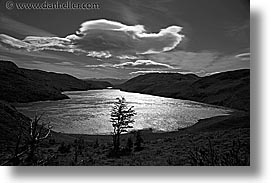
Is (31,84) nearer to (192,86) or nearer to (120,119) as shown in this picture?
(120,119)

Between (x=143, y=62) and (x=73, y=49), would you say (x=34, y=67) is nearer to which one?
(x=73, y=49)

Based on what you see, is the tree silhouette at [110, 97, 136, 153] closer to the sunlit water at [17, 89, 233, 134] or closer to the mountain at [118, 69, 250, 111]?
the sunlit water at [17, 89, 233, 134]

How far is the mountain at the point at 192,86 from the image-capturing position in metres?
2.35

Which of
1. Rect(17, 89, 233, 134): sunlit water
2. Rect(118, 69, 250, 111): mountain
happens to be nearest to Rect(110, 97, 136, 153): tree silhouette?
Rect(17, 89, 233, 134): sunlit water

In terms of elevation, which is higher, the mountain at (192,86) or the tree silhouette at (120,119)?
the mountain at (192,86)

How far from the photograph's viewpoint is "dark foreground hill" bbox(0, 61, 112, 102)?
2346mm

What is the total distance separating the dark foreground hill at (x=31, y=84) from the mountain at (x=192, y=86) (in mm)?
390

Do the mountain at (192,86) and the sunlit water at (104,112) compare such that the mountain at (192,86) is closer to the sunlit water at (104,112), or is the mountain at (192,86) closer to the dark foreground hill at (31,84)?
the sunlit water at (104,112)

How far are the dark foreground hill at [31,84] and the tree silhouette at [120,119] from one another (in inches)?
11.1

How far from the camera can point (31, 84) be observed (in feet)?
7.72

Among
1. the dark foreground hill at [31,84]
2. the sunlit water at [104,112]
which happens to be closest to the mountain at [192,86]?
the sunlit water at [104,112]

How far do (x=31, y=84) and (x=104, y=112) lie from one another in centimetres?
56

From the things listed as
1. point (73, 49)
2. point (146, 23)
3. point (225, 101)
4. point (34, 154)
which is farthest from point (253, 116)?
point (34, 154)

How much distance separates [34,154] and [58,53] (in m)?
0.75
